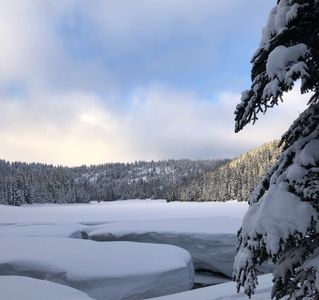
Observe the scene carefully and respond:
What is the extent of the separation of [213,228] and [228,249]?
1904 mm

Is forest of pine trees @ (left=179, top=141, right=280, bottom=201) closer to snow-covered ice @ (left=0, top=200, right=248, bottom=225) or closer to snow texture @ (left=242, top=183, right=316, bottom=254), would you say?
snow-covered ice @ (left=0, top=200, right=248, bottom=225)

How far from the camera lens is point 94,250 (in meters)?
10.2

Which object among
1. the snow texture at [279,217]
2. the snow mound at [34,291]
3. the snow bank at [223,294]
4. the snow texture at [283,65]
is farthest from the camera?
the snow bank at [223,294]

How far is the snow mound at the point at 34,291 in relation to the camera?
17.7 feet

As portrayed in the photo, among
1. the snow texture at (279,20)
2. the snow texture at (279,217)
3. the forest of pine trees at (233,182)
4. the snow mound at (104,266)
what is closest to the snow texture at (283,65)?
the snow texture at (279,20)

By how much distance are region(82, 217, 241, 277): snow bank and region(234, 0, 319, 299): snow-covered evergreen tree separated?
1160 centimetres

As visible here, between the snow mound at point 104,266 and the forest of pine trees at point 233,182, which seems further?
the forest of pine trees at point 233,182

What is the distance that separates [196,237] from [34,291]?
1019 cm

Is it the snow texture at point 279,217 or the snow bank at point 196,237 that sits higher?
the snow texture at point 279,217

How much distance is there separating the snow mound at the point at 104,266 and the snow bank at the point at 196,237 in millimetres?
3909

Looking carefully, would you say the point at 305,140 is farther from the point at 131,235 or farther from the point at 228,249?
the point at 131,235

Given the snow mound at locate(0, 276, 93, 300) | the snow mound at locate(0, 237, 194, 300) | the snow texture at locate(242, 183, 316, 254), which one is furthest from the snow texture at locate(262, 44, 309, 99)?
the snow mound at locate(0, 237, 194, 300)

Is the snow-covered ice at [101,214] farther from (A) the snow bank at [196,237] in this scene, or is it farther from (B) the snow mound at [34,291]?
(B) the snow mound at [34,291]

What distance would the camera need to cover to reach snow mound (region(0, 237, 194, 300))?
8078mm
